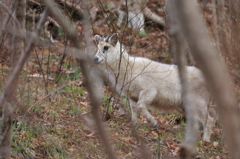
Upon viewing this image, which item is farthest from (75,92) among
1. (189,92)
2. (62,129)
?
(189,92)

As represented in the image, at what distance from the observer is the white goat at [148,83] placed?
7582 mm

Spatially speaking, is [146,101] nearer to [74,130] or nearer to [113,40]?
[113,40]

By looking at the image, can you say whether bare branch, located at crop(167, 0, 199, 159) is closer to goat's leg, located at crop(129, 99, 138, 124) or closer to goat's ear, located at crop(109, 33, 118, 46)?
goat's leg, located at crop(129, 99, 138, 124)

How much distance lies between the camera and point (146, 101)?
7645 mm

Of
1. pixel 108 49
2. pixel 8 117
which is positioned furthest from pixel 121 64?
pixel 8 117

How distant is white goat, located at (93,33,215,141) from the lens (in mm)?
7582

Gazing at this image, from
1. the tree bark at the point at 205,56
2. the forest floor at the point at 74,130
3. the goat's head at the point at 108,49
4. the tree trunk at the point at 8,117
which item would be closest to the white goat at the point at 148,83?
the goat's head at the point at 108,49

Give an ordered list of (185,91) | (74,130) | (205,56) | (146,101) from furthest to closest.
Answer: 1. (146,101)
2. (74,130)
3. (185,91)
4. (205,56)

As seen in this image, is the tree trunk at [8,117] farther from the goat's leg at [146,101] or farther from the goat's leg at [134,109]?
the goat's leg at [134,109]

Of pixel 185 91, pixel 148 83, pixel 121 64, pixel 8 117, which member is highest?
pixel 121 64

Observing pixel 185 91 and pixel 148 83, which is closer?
pixel 185 91

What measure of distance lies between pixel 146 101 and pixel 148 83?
1.17 feet

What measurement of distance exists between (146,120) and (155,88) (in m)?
0.70

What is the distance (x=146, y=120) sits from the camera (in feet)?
26.3
